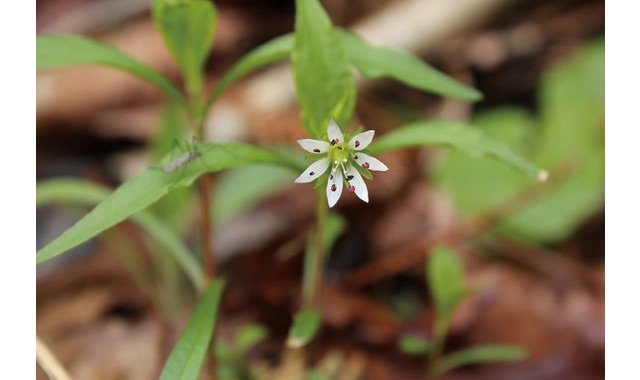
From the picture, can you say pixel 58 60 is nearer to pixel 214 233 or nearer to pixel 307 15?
pixel 307 15

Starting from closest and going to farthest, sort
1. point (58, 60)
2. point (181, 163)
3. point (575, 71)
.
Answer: point (181, 163) → point (58, 60) → point (575, 71)

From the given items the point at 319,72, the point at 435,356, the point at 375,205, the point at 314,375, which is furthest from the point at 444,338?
the point at 319,72

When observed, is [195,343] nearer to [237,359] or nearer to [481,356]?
[237,359]

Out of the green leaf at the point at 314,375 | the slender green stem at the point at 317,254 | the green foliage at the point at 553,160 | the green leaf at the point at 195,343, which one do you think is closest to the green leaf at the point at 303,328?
the slender green stem at the point at 317,254

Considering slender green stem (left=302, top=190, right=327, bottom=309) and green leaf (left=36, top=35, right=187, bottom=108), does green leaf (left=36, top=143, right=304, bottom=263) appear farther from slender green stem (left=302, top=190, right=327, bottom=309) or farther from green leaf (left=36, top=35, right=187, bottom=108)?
green leaf (left=36, top=35, right=187, bottom=108)

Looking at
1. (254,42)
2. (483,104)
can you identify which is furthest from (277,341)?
(254,42)

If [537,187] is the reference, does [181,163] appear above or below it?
below
